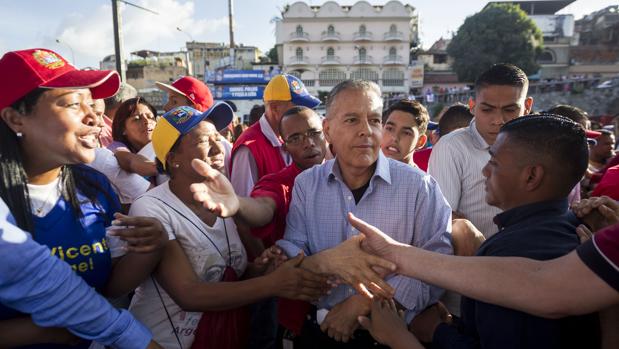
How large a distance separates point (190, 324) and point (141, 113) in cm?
208

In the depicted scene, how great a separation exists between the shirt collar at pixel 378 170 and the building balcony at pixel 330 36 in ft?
178

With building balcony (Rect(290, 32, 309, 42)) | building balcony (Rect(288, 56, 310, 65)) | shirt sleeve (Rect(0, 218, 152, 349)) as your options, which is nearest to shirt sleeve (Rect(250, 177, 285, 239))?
shirt sleeve (Rect(0, 218, 152, 349))

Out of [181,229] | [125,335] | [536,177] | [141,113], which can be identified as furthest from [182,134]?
[536,177]

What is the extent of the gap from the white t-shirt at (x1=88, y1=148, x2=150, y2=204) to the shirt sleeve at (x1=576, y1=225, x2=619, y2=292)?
A: 259 cm

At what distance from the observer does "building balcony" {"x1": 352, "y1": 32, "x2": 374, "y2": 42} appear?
174 feet

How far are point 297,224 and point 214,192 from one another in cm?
55

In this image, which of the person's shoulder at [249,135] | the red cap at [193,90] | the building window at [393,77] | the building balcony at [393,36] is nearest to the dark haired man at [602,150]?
the person's shoulder at [249,135]

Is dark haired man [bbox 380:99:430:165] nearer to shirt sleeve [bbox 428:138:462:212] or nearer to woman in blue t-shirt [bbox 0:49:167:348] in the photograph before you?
shirt sleeve [bbox 428:138:462:212]

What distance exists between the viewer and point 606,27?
4412cm

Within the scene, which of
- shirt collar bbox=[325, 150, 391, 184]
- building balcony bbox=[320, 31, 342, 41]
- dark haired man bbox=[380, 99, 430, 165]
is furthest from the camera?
building balcony bbox=[320, 31, 342, 41]

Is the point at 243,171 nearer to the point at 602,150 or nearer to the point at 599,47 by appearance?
the point at 602,150

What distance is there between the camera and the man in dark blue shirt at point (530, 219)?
1.37m

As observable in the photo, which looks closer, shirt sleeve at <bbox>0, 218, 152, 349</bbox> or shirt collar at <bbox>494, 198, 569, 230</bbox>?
shirt sleeve at <bbox>0, 218, 152, 349</bbox>

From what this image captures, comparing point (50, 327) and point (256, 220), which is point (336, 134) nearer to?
point (256, 220)
